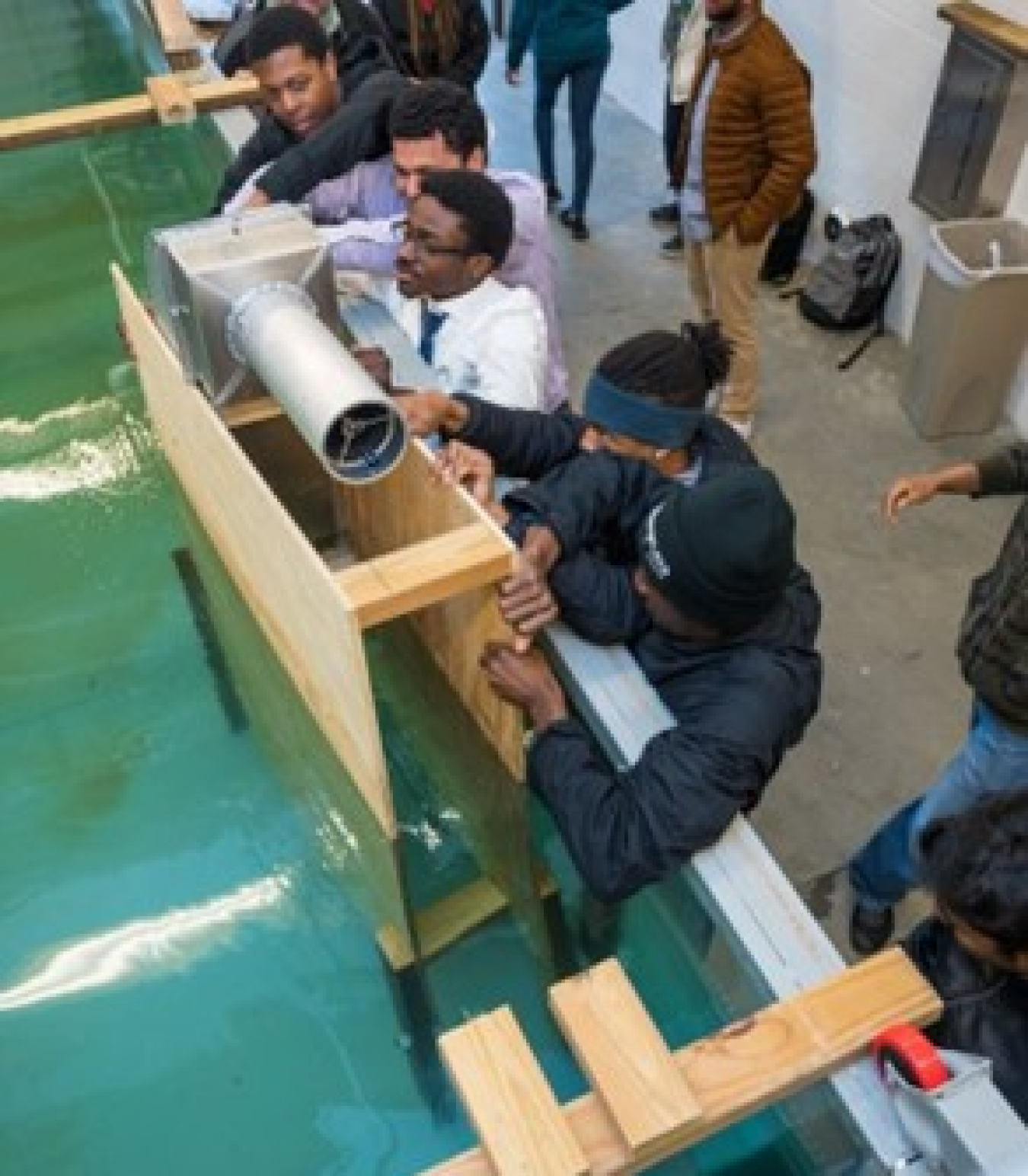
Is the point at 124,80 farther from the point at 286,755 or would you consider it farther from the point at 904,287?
the point at 286,755

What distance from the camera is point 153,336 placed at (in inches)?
70.5

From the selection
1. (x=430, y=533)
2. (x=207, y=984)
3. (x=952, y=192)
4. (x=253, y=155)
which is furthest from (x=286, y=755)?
(x=952, y=192)

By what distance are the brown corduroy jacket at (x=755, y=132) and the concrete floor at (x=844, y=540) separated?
73cm

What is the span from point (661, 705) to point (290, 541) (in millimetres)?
499

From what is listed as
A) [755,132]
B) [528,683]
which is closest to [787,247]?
[755,132]

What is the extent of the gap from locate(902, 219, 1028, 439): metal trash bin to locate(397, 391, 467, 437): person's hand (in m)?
2.15

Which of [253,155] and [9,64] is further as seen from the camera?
[9,64]

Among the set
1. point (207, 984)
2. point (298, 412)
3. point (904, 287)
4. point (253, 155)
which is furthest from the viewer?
point (904, 287)

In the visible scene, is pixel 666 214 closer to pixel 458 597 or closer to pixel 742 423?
pixel 742 423

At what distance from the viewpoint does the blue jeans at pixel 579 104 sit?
14.7 feet

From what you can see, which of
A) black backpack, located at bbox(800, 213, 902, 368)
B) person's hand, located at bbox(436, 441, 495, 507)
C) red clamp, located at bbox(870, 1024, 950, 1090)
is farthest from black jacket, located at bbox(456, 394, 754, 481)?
black backpack, located at bbox(800, 213, 902, 368)

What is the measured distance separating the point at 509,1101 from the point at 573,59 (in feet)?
14.1

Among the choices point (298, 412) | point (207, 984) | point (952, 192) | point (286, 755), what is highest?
point (298, 412)

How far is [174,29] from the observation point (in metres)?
3.26
